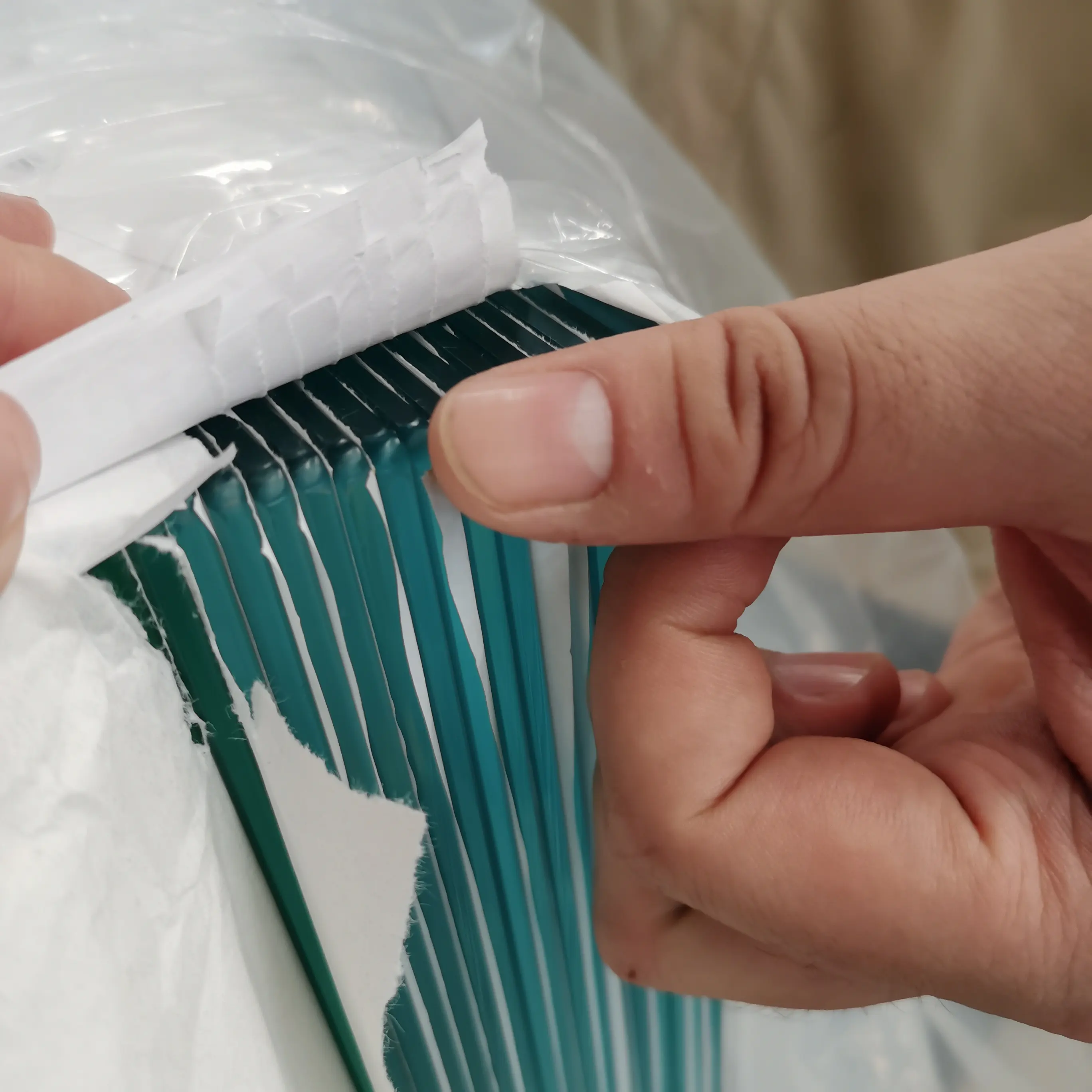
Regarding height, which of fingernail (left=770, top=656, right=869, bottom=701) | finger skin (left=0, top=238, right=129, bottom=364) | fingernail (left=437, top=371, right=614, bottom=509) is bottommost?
fingernail (left=770, top=656, right=869, bottom=701)

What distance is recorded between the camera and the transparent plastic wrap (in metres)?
0.36

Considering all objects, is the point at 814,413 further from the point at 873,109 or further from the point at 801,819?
the point at 873,109

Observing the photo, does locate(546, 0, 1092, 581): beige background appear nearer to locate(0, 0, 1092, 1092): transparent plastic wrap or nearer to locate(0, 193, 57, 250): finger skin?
locate(0, 0, 1092, 1092): transparent plastic wrap

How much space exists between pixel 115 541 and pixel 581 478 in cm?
12

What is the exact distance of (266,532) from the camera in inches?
9.6

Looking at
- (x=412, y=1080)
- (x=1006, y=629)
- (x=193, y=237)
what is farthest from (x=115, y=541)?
(x=1006, y=629)

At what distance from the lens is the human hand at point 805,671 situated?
0.77ft

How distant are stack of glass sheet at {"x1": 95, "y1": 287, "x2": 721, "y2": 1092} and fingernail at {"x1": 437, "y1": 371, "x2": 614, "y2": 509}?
1.0 inches

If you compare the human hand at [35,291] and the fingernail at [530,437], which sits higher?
the human hand at [35,291]

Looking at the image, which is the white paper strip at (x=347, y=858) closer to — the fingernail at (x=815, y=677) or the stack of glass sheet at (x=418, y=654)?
the stack of glass sheet at (x=418, y=654)

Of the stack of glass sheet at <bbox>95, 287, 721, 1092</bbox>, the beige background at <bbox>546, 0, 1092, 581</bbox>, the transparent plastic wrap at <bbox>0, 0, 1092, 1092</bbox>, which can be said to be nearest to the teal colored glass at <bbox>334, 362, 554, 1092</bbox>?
the stack of glass sheet at <bbox>95, 287, 721, 1092</bbox>

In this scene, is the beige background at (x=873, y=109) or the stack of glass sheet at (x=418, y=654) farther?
the beige background at (x=873, y=109)

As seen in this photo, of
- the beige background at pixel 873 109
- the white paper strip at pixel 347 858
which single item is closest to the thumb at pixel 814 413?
the white paper strip at pixel 347 858

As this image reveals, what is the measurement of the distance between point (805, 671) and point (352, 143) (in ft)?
1.02
